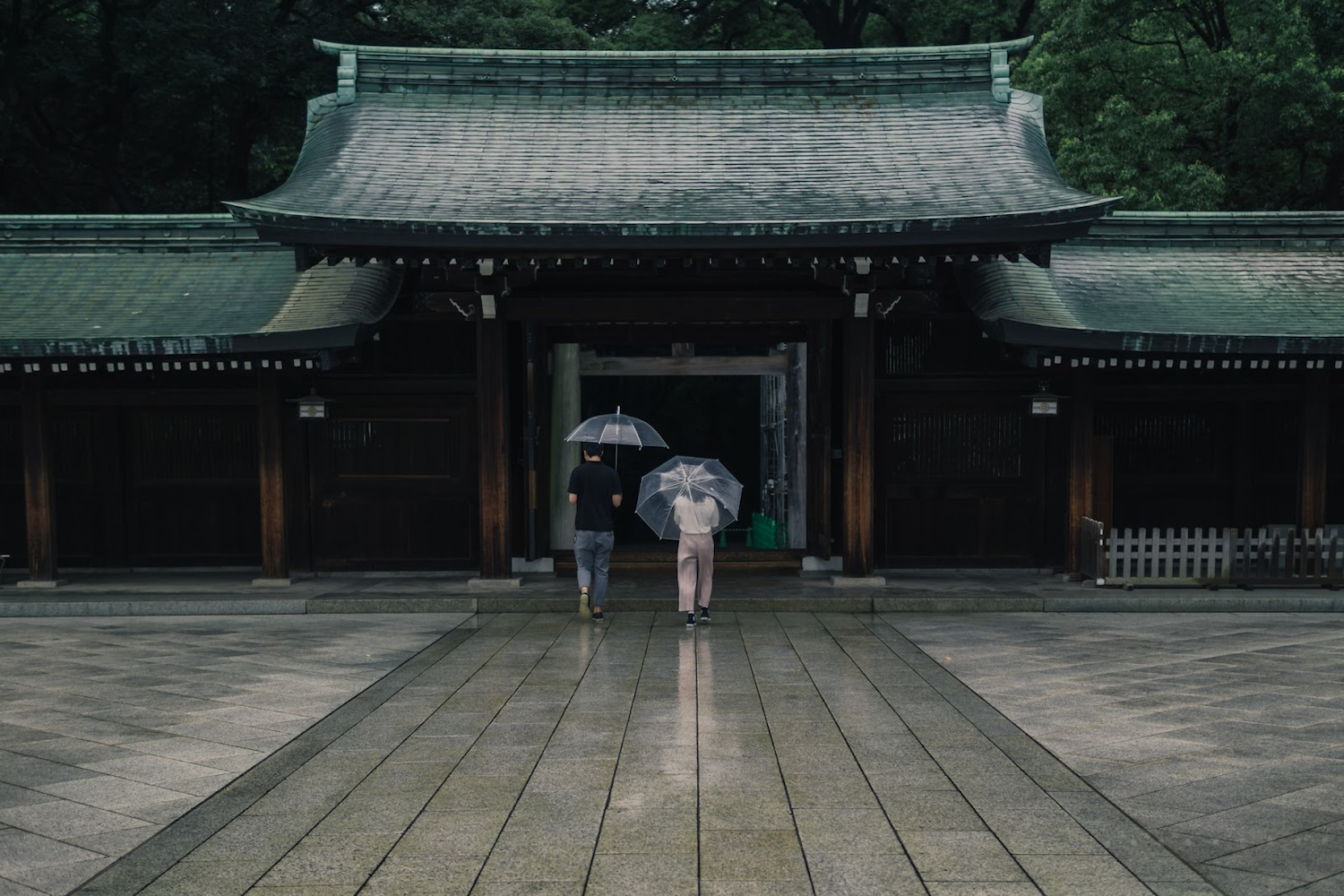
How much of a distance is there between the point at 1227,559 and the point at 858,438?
4694mm

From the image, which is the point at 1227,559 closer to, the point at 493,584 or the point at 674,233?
the point at 674,233

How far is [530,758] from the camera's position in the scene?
711cm

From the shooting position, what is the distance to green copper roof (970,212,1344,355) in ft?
45.3

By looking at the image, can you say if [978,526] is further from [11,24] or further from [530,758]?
[11,24]

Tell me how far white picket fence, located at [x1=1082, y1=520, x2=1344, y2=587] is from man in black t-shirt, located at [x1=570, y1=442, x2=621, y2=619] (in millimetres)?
6174

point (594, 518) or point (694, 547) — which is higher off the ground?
point (594, 518)

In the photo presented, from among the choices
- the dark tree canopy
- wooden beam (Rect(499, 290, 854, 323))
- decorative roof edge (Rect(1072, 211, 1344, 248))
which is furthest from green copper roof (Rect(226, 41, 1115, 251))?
the dark tree canopy

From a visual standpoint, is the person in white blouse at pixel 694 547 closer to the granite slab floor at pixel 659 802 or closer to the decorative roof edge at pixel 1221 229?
the granite slab floor at pixel 659 802

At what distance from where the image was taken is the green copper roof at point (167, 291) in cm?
1387

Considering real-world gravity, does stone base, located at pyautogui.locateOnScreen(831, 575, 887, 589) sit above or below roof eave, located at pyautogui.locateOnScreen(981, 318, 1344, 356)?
below

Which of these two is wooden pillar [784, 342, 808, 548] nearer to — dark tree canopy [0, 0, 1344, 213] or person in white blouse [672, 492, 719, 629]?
person in white blouse [672, 492, 719, 629]

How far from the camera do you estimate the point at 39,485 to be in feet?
48.3

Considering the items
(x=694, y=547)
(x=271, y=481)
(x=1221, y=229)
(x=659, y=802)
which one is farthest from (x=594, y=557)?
(x=1221, y=229)

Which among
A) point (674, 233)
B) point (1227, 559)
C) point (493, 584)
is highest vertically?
point (674, 233)
